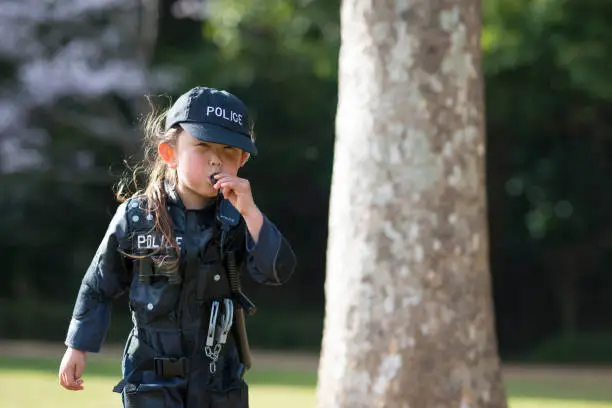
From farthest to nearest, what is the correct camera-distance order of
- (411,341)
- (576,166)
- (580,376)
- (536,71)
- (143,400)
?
1. (576,166)
2. (536,71)
3. (580,376)
4. (411,341)
5. (143,400)

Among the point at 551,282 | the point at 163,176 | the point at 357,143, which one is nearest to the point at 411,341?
the point at 357,143

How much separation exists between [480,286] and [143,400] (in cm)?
259

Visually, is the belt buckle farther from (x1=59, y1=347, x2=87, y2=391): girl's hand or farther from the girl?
(x1=59, y1=347, x2=87, y2=391): girl's hand

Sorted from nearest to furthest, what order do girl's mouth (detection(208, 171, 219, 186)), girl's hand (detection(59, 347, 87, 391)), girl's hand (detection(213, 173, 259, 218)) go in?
girl's hand (detection(213, 173, 259, 218)), girl's mouth (detection(208, 171, 219, 186)), girl's hand (detection(59, 347, 87, 391))

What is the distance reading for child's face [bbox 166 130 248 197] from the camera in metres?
4.16

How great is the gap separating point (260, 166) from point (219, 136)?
19043mm

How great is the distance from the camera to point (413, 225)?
6.16 metres

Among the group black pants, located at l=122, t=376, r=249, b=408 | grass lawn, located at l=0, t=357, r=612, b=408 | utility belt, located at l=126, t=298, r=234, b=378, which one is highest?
utility belt, located at l=126, t=298, r=234, b=378

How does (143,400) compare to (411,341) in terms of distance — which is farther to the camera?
(411,341)

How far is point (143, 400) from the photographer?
418 centimetres

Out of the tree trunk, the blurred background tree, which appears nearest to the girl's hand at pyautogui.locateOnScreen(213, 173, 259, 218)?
the tree trunk

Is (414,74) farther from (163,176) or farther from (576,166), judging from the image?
(576,166)

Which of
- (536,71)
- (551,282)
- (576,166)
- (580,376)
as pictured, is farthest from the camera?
(551,282)

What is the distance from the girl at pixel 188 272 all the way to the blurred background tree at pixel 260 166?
618 inches
